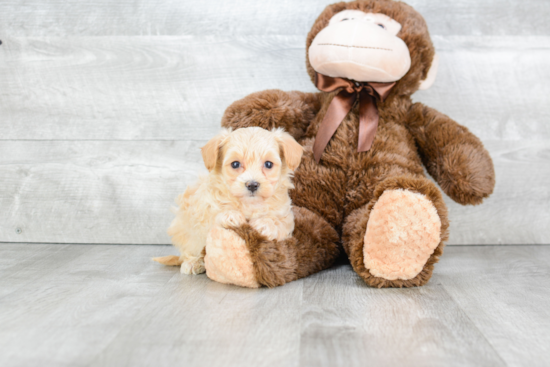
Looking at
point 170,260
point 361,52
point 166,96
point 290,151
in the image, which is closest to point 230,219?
point 290,151

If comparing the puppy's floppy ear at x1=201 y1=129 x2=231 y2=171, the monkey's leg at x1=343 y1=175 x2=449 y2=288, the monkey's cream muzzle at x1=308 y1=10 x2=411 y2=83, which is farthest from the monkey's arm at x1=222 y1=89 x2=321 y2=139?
the monkey's leg at x1=343 y1=175 x2=449 y2=288

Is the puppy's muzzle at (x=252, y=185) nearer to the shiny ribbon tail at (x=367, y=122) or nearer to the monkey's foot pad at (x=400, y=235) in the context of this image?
the monkey's foot pad at (x=400, y=235)

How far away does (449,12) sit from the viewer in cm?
160

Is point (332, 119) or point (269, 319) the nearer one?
point (269, 319)

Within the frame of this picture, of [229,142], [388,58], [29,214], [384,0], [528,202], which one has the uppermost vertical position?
[384,0]

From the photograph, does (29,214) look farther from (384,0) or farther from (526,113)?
(526,113)

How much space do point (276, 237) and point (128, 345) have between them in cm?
43

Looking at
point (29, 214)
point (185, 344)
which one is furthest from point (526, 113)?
point (29, 214)

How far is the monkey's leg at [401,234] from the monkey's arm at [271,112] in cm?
39

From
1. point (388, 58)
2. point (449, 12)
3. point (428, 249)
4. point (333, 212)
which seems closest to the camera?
point (428, 249)

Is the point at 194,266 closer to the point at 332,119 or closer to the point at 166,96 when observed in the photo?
the point at 332,119

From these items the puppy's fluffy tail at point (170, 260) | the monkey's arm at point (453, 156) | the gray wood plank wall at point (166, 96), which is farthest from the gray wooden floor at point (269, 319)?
the gray wood plank wall at point (166, 96)

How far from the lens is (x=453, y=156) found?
1.25 metres

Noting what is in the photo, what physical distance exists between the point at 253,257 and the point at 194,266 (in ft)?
0.86
